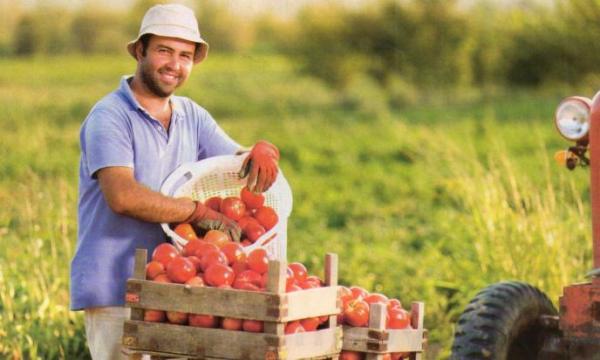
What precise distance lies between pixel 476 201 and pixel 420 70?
1623 centimetres

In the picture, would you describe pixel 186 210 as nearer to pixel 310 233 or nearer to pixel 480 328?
pixel 480 328

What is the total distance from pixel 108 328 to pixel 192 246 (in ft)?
1.94

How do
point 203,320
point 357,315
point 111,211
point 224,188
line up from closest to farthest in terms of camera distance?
point 203,320 → point 357,315 → point 111,211 → point 224,188

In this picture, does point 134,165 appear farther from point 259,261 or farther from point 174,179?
point 259,261

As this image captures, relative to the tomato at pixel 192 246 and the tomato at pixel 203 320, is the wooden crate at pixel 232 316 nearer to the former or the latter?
the tomato at pixel 203 320

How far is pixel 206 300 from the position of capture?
500cm

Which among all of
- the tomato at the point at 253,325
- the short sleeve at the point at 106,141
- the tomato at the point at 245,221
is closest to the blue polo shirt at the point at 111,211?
the short sleeve at the point at 106,141

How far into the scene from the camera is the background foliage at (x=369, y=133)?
838cm

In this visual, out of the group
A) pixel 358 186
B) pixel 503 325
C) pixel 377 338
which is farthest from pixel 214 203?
pixel 358 186

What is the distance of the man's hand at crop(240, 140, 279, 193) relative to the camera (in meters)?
5.62

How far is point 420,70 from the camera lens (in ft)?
81.1

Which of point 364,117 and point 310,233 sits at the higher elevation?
point 364,117

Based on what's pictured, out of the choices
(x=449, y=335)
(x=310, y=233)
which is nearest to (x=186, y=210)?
(x=449, y=335)

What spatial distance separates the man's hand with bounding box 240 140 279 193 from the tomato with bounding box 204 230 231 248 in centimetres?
31
